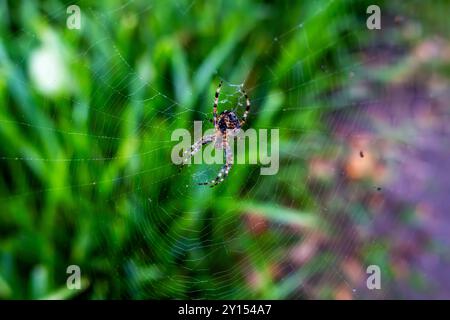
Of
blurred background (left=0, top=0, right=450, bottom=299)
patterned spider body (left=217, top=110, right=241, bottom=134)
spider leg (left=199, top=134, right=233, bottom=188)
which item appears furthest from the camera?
patterned spider body (left=217, top=110, right=241, bottom=134)

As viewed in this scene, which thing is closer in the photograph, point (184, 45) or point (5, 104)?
point (5, 104)

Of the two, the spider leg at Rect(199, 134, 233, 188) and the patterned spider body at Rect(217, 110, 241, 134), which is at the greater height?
the patterned spider body at Rect(217, 110, 241, 134)

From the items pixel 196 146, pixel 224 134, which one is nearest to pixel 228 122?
pixel 224 134

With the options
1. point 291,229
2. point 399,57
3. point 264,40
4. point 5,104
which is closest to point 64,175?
point 5,104

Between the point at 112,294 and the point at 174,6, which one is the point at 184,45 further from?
the point at 112,294

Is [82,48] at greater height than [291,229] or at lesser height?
greater
